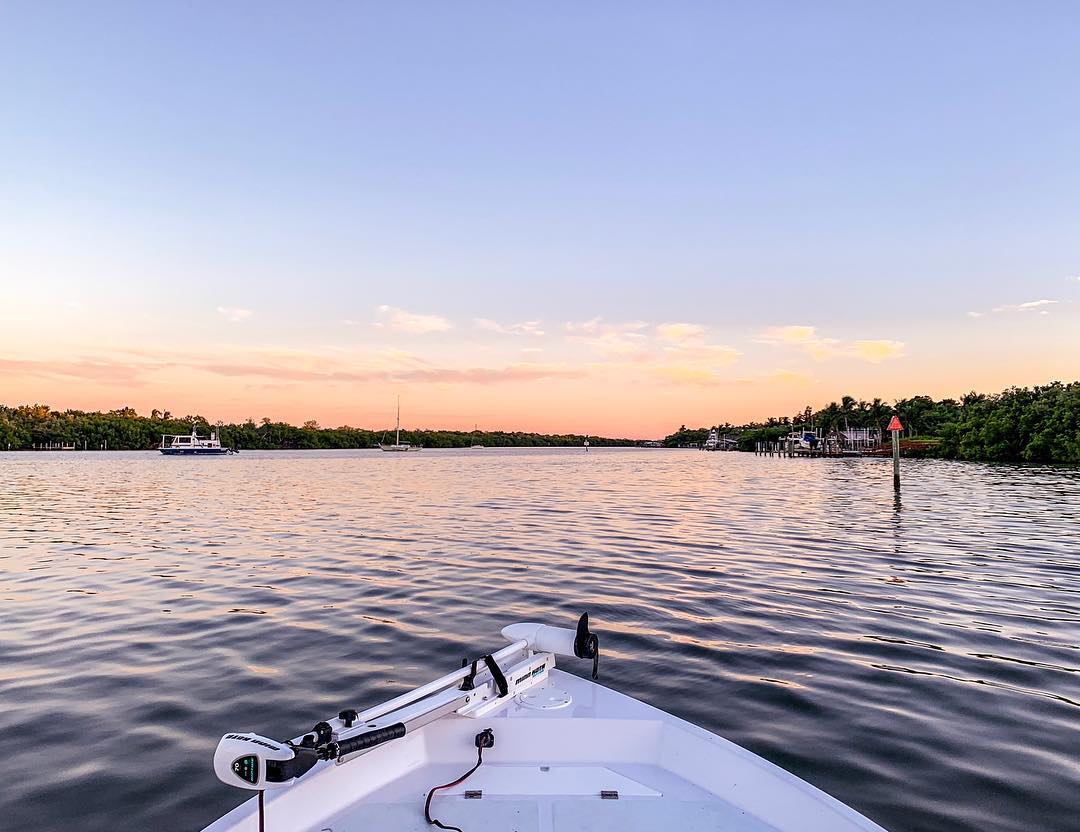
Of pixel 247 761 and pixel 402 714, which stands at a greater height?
pixel 247 761

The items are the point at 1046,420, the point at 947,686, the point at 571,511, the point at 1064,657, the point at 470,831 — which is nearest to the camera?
the point at 470,831

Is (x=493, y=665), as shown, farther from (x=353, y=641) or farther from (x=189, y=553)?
(x=189, y=553)

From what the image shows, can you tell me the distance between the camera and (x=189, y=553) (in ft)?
52.4

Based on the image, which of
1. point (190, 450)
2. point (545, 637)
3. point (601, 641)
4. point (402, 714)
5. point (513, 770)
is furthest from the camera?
point (190, 450)

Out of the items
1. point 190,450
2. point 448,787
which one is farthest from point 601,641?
point 190,450

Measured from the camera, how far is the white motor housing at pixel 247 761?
2.94 m

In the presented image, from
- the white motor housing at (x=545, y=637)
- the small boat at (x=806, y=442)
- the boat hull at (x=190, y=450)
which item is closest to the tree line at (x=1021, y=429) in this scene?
the small boat at (x=806, y=442)

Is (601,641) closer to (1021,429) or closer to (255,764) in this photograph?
(255,764)

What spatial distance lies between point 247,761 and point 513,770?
196 centimetres

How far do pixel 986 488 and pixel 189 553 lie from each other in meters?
37.9

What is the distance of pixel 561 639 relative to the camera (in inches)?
204

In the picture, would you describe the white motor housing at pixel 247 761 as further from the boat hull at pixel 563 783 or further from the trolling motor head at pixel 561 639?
the trolling motor head at pixel 561 639

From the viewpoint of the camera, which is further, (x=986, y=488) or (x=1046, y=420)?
(x=1046, y=420)

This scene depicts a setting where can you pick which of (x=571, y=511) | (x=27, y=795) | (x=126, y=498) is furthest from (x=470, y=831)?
(x=126, y=498)
